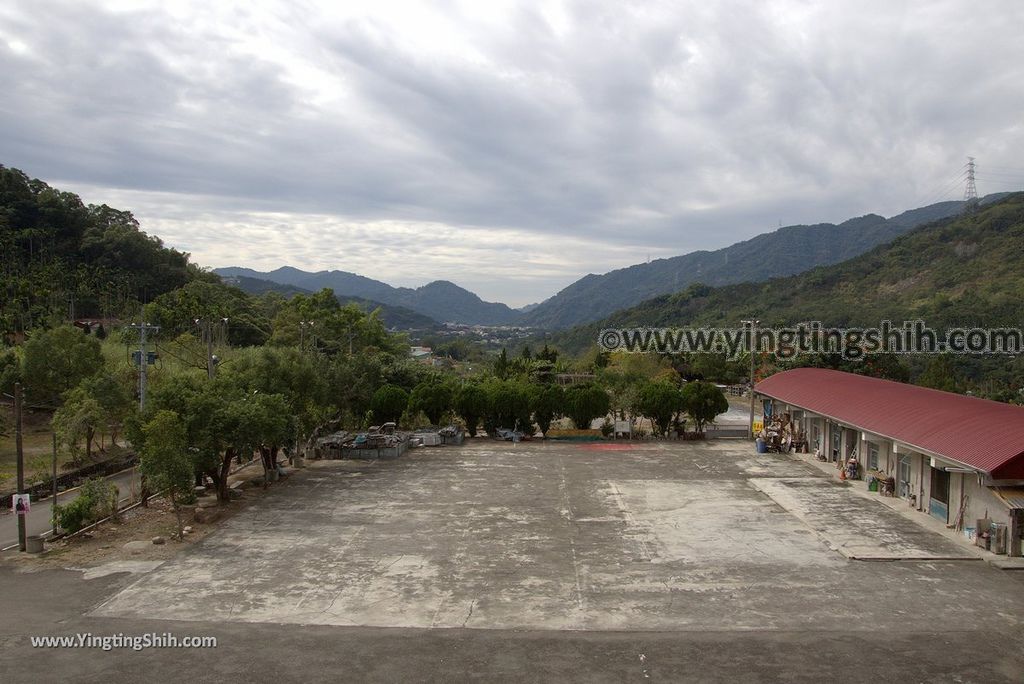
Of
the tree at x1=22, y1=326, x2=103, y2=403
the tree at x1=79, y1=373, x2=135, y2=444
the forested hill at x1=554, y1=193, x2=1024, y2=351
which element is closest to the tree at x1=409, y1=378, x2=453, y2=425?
the tree at x1=79, y1=373, x2=135, y2=444

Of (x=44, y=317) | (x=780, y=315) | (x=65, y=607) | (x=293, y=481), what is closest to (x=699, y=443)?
(x=293, y=481)

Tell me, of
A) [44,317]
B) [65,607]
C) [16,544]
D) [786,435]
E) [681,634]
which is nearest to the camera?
[681,634]

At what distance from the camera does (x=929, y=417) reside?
20.3 m

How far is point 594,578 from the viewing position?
14586 millimetres

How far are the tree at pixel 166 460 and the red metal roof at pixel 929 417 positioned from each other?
747 inches

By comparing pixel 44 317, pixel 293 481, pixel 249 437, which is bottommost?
pixel 293 481

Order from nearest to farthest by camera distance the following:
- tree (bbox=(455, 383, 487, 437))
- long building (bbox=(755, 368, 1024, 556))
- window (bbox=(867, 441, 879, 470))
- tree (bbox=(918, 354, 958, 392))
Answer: long building (bbox=(755, 368, 1024, 556)), window (bbox=(867, 441, 879, 470)), tree (bbox=(455, 383, 487, 437)), tree (bbox=(918, 354, 958, 392))

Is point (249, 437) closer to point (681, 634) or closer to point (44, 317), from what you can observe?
point (681, 634)

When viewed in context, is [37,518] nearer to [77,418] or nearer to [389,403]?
[77,418]

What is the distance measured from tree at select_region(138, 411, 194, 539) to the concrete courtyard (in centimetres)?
170

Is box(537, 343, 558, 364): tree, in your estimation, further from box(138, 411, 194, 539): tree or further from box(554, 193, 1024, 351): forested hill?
box(138, 411, 194, 539): tree

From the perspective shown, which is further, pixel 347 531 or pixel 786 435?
pixel 786 435

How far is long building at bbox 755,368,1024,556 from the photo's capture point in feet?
52.8

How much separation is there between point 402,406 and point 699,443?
14185 mm
